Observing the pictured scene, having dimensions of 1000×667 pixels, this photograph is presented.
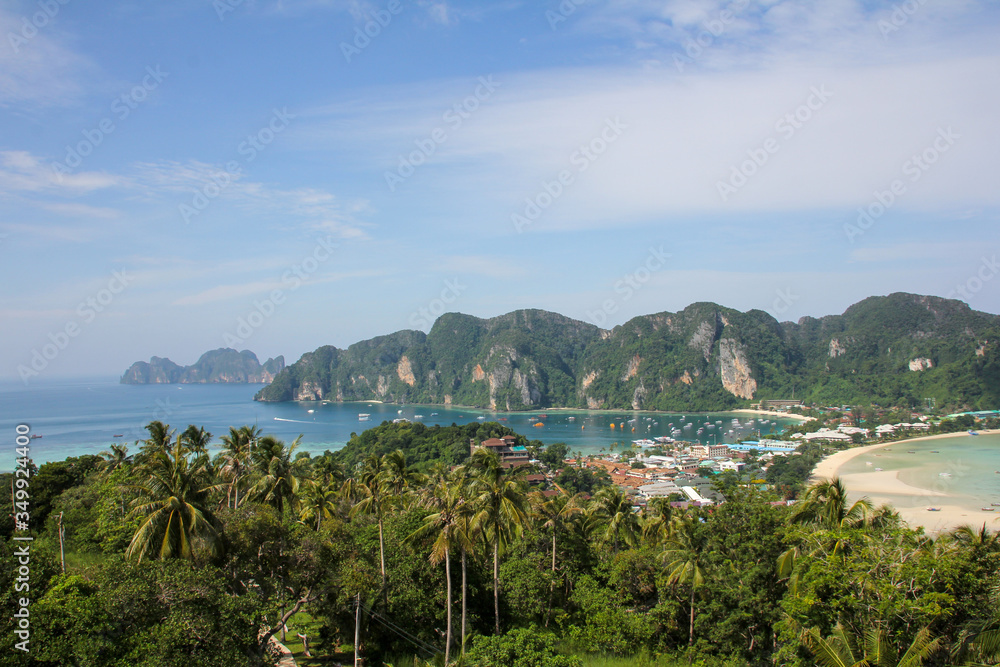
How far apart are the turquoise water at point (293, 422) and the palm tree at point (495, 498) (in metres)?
42.8

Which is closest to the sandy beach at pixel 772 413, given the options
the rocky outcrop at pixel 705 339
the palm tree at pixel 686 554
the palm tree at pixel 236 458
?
the rocky outcrop at pixel 705 339

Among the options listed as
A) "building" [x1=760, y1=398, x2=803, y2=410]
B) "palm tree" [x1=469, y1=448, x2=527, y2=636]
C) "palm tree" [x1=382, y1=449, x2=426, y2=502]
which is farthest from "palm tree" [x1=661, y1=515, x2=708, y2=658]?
"building" [x1=760, y1=398, x2=803, y2=410]

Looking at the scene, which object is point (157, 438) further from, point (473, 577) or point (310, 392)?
point (310, 392)

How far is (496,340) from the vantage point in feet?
427

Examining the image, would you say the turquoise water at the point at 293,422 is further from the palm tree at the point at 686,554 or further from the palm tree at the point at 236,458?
the palm tree at the point at 686,554

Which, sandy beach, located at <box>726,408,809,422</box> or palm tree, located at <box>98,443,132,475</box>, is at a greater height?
palm tree, located at <box>98,443,132,475</box>

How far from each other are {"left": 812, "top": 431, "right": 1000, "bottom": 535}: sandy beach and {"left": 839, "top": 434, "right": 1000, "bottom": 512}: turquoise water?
477 millimetres

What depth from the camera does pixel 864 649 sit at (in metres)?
6.86

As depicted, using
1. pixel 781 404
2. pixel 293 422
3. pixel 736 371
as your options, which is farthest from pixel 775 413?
pixel 293 422

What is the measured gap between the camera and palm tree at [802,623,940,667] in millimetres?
6367

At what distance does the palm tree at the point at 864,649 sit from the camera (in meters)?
6.37

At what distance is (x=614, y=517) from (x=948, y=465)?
45.0 meters

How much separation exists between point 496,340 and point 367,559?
4651 inches

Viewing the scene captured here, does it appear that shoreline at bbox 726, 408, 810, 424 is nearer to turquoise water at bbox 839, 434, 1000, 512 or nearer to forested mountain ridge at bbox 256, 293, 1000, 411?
forested mountain ridge at bbox 256, 293, 1000, 411
